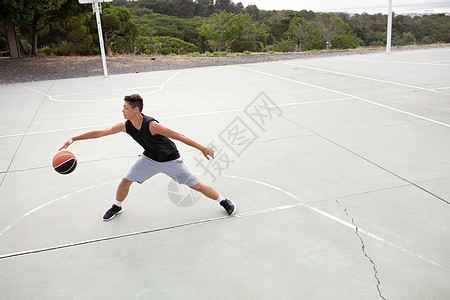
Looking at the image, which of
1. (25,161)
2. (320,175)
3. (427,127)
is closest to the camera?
(320,175)

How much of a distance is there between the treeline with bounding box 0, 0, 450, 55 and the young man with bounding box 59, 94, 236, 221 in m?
17.9

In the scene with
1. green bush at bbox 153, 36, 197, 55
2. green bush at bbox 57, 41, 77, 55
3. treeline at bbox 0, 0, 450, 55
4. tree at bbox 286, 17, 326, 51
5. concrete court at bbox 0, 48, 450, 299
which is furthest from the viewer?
green bush at bbox 153, 36, 197, 55

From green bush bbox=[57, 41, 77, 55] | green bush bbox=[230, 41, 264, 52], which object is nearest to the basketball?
green bush bbox=[57, 41, 77, 55]

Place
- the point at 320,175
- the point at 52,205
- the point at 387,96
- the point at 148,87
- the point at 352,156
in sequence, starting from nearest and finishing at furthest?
the point at 52,205, the point at 320,175, the point at 352,156, the point at 387,96, the point at 148,87

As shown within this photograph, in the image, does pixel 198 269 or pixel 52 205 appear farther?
pixel 52 205

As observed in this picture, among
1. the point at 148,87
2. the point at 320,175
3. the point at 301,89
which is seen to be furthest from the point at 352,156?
the point at 148,87

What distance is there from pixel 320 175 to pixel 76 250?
3.18 meters

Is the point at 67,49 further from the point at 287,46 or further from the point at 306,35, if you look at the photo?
the point at 306,35

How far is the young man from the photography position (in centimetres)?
385

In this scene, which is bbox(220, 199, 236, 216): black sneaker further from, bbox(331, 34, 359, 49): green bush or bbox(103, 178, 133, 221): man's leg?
bbox(331, 34, 359, 49): green bush

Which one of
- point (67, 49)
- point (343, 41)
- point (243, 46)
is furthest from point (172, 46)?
point (343, 41)

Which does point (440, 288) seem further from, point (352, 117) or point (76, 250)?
point (352, 117)

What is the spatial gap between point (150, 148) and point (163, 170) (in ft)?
0.91

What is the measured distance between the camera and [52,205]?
481 cm
